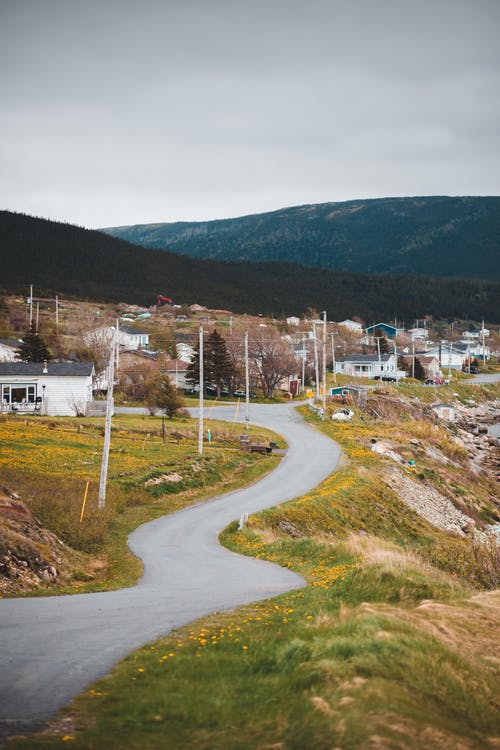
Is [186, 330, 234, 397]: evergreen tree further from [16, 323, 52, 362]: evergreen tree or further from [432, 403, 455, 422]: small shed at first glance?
[432, 403, 455, 422]: small shed

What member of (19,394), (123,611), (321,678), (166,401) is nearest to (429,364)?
(166,401)

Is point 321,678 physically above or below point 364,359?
below

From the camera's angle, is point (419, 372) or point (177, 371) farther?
point (419, 372)

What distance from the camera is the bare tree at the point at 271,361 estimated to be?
267ft

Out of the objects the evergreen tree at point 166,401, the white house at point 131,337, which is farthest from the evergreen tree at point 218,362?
the white house at point 131,337

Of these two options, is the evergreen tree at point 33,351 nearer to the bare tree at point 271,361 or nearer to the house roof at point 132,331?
the bare tree at point 271,361

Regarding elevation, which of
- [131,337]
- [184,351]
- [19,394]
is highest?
[131,337]

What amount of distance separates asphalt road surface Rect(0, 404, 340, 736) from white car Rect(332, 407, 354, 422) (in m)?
33.6

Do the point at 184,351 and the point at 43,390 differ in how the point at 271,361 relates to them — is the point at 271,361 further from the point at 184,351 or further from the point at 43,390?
the point at 43,390

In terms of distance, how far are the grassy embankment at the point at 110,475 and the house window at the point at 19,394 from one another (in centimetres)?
506

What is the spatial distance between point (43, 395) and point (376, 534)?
33785 millimetres

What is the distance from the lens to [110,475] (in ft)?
112

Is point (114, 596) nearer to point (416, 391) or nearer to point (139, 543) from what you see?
point (139, 543)

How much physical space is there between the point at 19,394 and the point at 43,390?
2076 mm
